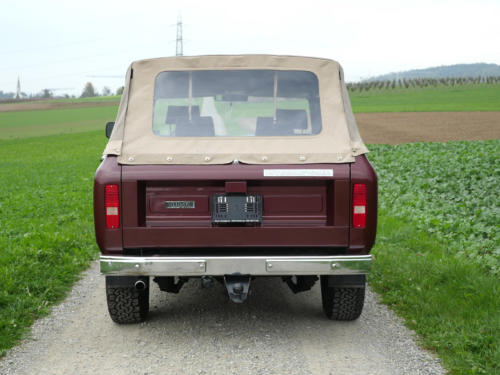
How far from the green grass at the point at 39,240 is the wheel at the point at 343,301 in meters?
2.41

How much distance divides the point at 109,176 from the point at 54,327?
4.97 feet

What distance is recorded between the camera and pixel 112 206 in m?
4.07

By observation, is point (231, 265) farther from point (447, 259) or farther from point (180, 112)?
point (447, 259)

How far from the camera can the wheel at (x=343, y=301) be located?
15.1 feet

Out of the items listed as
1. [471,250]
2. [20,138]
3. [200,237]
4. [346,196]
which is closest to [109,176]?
[200,237]

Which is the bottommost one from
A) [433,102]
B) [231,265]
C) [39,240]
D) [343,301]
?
[433,102]

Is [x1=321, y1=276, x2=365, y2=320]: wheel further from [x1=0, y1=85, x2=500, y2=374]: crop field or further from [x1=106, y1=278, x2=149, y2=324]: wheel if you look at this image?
[x1=106, y1=278, x2=149, y2=324]: wheel

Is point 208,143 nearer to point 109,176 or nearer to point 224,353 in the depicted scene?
point 109,176

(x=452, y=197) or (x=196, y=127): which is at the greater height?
(x=196, y=127)

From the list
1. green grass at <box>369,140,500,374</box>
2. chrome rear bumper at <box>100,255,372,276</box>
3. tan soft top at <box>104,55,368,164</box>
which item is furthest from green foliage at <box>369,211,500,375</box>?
tan soft top at <box>104,55,368,164</box>

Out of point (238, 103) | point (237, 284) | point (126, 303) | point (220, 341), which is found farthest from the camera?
point (238, 103)

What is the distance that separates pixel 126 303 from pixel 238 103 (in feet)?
5.89

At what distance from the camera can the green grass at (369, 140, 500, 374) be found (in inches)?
166

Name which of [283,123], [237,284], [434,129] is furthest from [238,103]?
[434,129]
